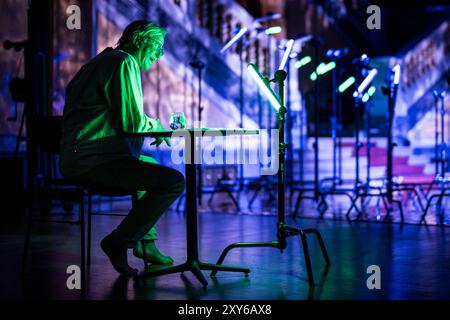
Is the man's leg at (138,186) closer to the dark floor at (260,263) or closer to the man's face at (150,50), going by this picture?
the dark floor at (260,263)

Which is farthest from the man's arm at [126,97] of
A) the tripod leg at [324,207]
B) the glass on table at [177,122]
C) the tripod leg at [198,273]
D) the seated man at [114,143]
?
Result: the tripod leg at [324,207]

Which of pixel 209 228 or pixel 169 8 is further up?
pixel 169 8

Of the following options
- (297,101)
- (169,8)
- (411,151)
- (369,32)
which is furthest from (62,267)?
(369,32)

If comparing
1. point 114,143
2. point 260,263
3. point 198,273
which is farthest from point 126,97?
point 260,263

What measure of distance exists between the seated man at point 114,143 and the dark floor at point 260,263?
1.18 feet

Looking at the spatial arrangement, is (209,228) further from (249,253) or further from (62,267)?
(62,267)

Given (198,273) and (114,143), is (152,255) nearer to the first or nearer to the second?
(198,273)

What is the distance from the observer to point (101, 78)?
3.76 metres

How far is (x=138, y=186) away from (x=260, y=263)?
3.33 ft

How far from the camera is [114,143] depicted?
12.5 feet

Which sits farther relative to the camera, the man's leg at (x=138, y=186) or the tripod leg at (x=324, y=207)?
the tripod leg at (x=324, y=207)

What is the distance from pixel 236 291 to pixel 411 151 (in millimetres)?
9504

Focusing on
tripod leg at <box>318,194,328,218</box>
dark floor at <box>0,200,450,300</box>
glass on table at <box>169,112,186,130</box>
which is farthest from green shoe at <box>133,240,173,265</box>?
tripod leg at <box>318,194,328,218</box>

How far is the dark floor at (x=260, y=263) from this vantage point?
345 centimetres
